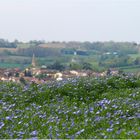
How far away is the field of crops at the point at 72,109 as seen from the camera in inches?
316

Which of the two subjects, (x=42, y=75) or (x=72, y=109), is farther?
(x=42, y=75)

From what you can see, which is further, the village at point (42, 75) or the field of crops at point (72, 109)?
the village at point (42, 75)

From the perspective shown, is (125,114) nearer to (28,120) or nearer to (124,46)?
(28,120)

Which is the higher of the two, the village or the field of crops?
the field of crops

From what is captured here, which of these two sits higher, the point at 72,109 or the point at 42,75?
the point at 72,109

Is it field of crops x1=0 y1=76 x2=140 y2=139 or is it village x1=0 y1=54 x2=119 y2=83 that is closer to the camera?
field of crops x1=0 y1=76 x2=140 y2=139

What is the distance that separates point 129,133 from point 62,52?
107920 millimetres

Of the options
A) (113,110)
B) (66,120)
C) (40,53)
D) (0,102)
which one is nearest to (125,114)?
(113,110)

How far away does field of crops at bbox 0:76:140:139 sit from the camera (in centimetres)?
804

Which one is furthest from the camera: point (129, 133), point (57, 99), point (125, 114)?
point (57, 99)

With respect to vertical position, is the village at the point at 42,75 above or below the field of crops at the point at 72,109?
below

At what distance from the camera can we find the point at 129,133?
23.3ft

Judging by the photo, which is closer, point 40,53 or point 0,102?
point 0,102

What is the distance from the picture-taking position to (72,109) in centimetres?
1023
